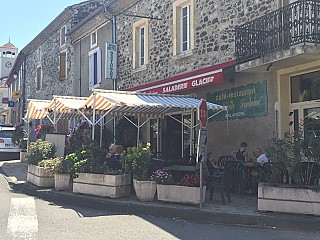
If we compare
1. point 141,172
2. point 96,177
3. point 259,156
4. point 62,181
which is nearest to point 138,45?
point 62,181

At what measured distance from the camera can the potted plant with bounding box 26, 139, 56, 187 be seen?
10359mm

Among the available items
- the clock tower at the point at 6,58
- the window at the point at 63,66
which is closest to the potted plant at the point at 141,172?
the window at the point at 63,66

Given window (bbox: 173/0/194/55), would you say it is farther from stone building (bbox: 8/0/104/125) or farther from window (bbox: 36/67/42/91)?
window (bbox: 36/67/42/91)

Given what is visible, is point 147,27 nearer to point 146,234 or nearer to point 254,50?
point 254,50

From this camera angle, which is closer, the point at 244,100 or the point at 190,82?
the point at 244,100

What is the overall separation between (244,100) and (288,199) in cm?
431

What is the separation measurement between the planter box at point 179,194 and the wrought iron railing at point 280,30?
360 centimetres

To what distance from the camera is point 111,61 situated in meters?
17.1

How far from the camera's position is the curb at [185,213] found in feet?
22.0

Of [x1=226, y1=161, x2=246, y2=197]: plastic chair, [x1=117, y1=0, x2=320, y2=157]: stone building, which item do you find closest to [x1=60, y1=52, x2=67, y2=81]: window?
[x1=117, y1=0, x2=320, y2=157]: stone building

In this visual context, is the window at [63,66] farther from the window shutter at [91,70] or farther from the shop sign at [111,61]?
the shop sign at [111,61]

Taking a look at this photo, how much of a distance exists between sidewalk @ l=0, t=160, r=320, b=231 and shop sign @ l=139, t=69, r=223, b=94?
3.01 m

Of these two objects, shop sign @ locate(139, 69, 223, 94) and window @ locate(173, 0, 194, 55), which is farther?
window @ locate(173, 0, 194, 55)

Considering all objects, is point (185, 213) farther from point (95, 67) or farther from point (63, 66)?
point (63, 66)
